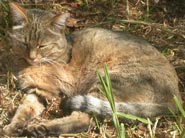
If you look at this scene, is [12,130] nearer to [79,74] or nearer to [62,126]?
[62,126]

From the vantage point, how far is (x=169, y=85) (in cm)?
385

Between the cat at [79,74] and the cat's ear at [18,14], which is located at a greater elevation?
the cat's ear at [18,14]

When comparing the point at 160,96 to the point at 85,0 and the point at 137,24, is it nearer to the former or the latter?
the point at 137,24

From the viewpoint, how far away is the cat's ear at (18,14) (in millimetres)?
3956

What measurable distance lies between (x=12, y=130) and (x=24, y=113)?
25 cm

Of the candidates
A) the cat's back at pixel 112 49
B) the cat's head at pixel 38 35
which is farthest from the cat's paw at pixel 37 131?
the cat's back at pixel 112 49

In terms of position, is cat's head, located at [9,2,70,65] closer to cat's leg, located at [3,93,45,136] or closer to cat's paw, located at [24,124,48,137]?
cat's leg, located at [3,93,45,136]

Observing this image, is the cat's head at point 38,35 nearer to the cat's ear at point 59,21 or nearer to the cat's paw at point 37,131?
the cat's ear at point 59,21

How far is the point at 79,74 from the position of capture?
166 inches

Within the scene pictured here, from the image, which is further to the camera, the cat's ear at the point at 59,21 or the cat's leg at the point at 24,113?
the cat's ear at the point at 59,21

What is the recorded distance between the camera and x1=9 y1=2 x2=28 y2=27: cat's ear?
13.0ft

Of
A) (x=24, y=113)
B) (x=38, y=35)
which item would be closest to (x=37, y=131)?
(x=24, y=113)

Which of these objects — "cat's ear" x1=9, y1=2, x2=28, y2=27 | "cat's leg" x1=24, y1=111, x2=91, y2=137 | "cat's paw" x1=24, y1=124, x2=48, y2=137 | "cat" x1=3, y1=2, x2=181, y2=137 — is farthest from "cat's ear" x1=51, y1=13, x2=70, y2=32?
"cat's paw" x1=24, y1=124, x2=48, y2=137

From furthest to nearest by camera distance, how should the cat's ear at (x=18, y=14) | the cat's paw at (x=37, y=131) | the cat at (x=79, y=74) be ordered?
the cat's ear at (x=18, y=14) < the cat at (x=79, y=74) < the cat's paw at (x=37, y=131)
